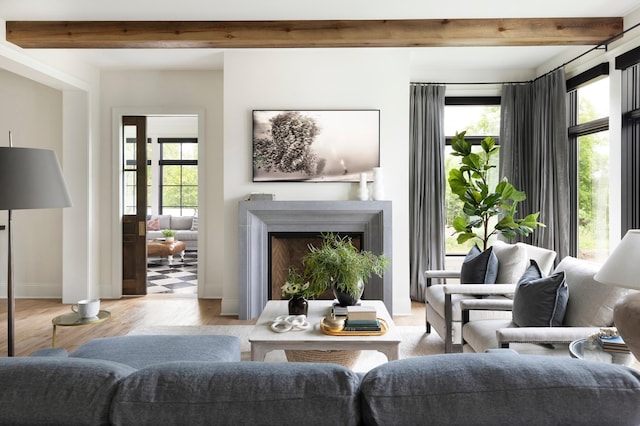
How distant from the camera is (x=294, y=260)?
16.1ft

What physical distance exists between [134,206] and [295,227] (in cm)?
225

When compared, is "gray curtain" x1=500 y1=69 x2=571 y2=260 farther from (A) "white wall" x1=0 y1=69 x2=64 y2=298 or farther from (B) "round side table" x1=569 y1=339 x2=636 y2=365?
(A) "white wall" x1=0 y1=69 x2=64 y2=298

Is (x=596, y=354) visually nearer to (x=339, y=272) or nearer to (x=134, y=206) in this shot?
(x=339, y=272)

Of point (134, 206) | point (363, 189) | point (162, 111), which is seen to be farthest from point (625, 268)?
point (134, 206)

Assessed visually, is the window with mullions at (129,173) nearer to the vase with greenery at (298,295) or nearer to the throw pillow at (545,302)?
the vase with greenery at (298,295)

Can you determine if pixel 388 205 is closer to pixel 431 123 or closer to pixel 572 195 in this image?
pixel 431 123

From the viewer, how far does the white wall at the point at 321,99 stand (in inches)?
186

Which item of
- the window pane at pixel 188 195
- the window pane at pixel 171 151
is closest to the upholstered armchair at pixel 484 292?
the window pane at pixel 188 195

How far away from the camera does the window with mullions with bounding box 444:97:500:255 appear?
17.9 feet

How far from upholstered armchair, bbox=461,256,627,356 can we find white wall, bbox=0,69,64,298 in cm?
502

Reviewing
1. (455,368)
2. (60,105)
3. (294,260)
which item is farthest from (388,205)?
(60,105)

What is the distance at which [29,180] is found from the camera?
1.92m

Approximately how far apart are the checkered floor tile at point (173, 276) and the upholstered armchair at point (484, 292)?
3545 millimetres

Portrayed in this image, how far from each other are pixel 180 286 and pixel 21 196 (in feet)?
15.4
